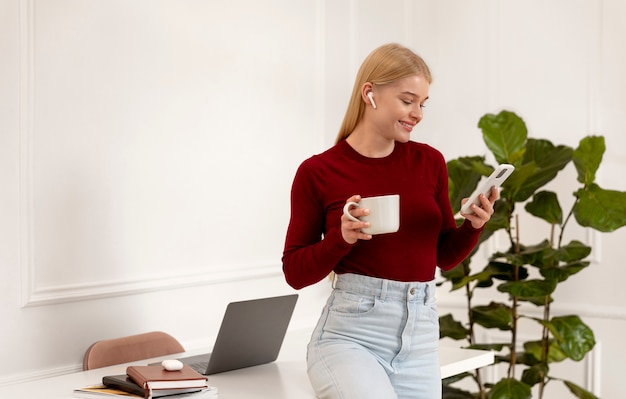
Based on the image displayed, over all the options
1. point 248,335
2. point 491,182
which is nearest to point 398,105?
point 491,182

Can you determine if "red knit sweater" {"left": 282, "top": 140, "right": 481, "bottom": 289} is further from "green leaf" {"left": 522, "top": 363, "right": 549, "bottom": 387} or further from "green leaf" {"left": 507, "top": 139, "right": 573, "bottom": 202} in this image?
"green leaf" {"left": 522, "top": 363, "right": 549, "bottom": 387}

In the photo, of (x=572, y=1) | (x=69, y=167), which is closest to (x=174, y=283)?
(x=69, y=167)

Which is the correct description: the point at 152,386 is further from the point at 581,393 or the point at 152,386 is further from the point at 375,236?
the point at 581,393

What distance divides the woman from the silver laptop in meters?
0.28

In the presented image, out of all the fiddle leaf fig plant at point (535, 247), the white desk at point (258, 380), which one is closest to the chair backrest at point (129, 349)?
the white desk at point (258, 380)

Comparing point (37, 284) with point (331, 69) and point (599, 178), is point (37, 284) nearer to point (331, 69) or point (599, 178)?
point (331, 69)

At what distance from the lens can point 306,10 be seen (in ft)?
11.7

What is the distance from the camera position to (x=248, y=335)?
2.33 meters

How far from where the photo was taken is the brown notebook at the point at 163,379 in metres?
1.95

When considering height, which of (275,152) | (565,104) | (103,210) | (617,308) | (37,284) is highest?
(565,104)

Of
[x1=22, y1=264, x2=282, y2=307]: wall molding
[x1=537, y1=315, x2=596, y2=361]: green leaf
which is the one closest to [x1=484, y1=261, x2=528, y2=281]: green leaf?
[x1=537, y1=315, x2=596, y2=361]: green leaf

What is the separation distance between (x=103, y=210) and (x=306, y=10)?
1349 millimetres

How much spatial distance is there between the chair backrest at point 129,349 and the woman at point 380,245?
791 millimetres

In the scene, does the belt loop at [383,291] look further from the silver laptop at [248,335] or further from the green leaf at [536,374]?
the green leaf at [536,374]
